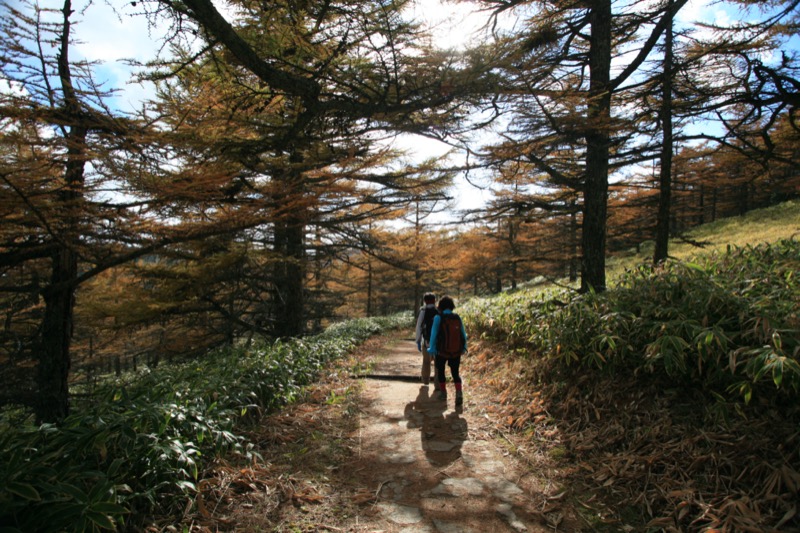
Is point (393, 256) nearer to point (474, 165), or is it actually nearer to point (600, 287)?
point (474, 165)

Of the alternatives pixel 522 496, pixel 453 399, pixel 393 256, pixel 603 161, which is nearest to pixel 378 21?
pixel 603 161

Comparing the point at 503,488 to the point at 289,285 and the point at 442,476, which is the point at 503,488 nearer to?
the point at 442,476

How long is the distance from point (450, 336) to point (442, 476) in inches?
90.6

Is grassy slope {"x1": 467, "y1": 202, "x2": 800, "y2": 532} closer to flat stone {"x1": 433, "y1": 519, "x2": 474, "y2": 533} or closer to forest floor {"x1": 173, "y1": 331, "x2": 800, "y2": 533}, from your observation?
forest floor {"x1": 173, "y1": 331, "x2": 800, "y2": 533}

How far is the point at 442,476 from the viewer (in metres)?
3.37

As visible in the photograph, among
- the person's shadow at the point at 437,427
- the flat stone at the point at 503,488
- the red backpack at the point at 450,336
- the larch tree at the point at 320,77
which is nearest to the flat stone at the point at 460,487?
the flat stone at the point at 503,488

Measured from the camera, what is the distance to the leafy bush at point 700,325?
9.40 ft

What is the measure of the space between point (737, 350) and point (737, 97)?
4454mm

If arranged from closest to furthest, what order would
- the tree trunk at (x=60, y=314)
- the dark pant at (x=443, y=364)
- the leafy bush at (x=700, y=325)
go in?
1. the leafy bush at (x=700, y=325)
2. the tree trunk at (x=60, y=314)
3. the dark pant at (x=443, y=364)

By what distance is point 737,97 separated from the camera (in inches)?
207

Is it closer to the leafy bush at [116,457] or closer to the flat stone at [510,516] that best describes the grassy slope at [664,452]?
the flat stone at [510,516]

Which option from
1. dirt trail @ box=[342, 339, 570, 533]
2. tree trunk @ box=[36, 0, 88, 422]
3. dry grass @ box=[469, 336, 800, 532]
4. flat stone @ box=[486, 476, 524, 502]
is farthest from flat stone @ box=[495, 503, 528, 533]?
tree trunk @ box=[36, 0, 88, 422]

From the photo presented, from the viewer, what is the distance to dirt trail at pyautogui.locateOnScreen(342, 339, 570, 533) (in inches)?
108

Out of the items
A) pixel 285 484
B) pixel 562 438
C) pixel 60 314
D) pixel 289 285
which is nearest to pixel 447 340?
pixel 562 438
